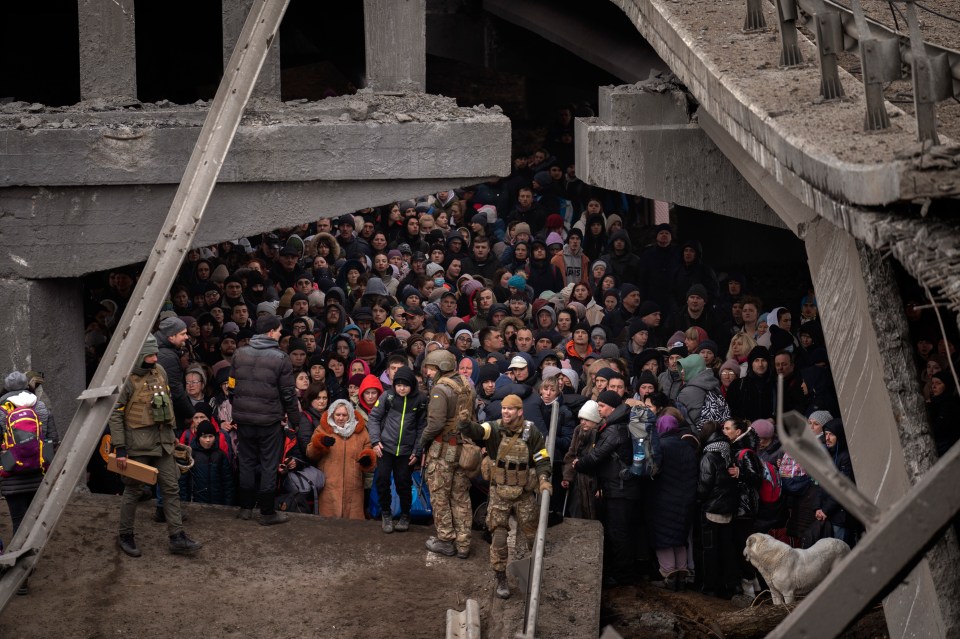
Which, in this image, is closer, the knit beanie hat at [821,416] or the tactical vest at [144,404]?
the tactical vest at [144,404]

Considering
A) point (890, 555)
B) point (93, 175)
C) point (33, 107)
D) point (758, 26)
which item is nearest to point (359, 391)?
point (93, 175)

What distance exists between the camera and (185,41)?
56.0 ft

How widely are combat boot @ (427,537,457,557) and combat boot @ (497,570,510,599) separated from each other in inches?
27.9

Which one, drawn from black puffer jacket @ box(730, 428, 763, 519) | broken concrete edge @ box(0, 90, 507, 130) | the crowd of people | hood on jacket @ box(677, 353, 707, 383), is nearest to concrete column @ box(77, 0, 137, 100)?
broken concrete edge @ box(0, 90, 507, 130)

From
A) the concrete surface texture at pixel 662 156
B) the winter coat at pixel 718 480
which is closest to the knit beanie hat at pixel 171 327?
the concrete surface texture at pixel 662 156

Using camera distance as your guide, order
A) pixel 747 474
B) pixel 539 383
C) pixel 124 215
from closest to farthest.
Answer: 1. pixel 747 474
2. pixel 124 215
3. pixel 539 383

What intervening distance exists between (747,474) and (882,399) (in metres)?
3.23

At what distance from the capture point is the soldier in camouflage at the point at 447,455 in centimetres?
998

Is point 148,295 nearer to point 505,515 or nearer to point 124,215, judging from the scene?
point 124,215

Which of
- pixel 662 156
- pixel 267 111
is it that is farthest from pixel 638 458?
pixel 267 111

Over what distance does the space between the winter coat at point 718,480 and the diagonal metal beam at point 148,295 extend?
425 cm

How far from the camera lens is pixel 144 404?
9633mm

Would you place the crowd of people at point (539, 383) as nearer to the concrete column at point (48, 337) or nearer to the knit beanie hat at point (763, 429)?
the knit beanie hat at point (763, 429)

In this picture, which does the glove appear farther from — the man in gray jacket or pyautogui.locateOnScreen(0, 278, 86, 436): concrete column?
pyautogui.locateOnScreen(0, 278, 86, 436): concrete column
